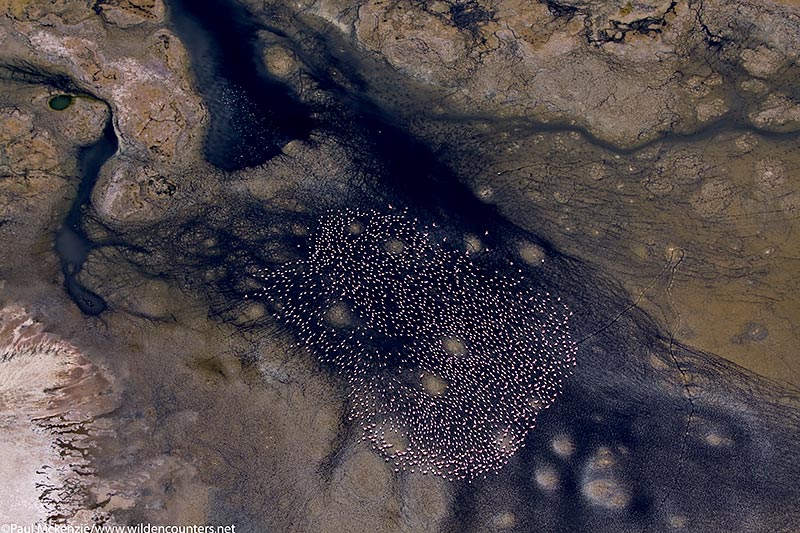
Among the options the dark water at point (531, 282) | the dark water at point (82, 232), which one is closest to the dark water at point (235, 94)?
the dark water at point (531, 282)

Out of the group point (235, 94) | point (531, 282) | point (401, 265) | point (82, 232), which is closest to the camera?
point (401, 265)

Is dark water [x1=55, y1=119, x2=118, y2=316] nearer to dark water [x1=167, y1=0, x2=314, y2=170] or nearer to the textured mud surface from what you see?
the textured mud surface

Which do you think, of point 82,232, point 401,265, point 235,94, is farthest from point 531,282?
point 82,232

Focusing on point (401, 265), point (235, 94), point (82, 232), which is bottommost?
point (82, 232)

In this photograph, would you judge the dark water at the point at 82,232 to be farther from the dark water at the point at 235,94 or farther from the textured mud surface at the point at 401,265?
the dark water at the point at 235,94

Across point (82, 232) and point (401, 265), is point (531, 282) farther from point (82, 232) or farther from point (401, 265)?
point (82, 232)

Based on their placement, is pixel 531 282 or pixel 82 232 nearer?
pixel 531 282

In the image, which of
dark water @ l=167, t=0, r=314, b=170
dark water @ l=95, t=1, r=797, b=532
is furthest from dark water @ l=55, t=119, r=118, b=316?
dark water @ l=167, t=0, r=314, b=170

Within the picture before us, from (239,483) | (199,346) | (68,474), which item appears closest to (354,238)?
(199,346)
